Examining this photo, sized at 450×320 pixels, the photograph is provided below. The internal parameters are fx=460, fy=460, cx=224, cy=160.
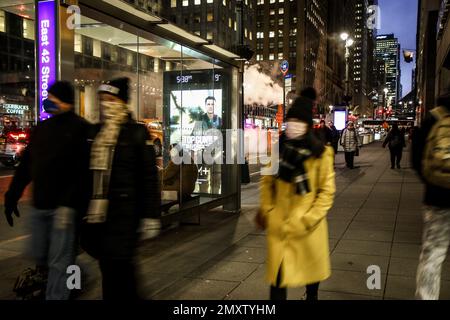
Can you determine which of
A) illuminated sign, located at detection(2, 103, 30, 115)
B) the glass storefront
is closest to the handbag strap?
the glass storefront

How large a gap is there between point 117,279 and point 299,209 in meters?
1.36

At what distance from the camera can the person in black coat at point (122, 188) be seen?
3189mm

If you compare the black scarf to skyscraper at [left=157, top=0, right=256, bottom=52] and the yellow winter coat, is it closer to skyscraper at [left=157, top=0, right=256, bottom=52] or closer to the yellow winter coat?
the yellow winter coat

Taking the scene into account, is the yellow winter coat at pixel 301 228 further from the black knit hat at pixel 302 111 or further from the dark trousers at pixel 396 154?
the dark trousers at pixel 396 154

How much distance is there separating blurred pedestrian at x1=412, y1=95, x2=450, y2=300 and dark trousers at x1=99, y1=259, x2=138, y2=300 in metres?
2.34

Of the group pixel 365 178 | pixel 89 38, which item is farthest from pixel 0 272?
pixel 365 178

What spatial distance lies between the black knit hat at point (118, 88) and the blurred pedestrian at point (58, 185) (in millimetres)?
448

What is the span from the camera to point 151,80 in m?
9.20

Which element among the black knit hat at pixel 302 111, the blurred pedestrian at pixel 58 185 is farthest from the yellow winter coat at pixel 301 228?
the blurred pedestrian at pixel 58 185

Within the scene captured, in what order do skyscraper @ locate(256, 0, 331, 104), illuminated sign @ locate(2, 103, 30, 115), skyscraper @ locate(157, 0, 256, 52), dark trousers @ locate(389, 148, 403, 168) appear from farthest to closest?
skyscraper @ locate(256, 0, 331, 104), skyscraper @ locate(157, 0, 256, 52), illuminated sign @ locate(2, 103, 30, 115), dark trousers @ locate(389, 148, 403, 168)

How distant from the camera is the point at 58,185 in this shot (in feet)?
11.5

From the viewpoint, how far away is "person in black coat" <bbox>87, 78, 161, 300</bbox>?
3.19 m
